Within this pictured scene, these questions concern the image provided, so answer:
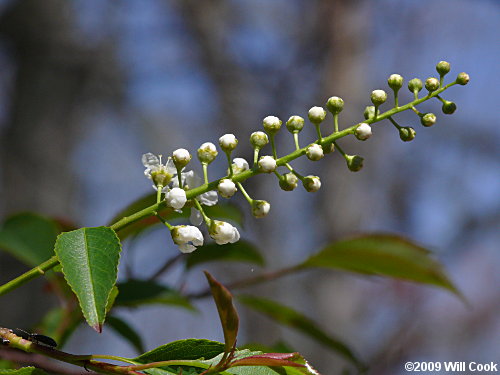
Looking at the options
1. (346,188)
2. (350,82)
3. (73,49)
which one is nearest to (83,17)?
(73,49)

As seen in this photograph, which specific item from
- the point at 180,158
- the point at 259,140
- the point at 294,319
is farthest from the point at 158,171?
the point at 294,319

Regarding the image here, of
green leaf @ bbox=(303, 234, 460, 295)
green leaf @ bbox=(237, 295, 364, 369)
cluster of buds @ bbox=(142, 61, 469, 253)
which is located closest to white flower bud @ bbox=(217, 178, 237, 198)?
cluster of buds @ bbox=(142, 61, 469, 253)

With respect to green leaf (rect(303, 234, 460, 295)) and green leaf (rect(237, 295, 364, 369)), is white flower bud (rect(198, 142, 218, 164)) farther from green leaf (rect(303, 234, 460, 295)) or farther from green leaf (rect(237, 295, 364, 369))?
green leaf (rect(237, 295, 364, 369))

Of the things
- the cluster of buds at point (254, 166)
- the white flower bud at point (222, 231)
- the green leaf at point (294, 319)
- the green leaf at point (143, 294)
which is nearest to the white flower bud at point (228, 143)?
the cluster of buds at point (254, 166)

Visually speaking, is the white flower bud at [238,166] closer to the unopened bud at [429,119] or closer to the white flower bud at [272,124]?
the white flower bud at [272,124]

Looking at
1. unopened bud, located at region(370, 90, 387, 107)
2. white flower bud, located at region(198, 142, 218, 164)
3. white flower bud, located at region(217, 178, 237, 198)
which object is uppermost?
unopened bud, located at region(370, 90, 387, 107)

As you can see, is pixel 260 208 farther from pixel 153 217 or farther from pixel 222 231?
pixel 153 217

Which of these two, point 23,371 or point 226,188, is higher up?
point 226,188
